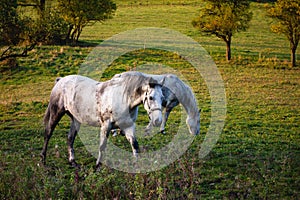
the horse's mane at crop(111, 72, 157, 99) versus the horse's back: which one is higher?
the horse's mane at crop(111, 72, 157, 99)

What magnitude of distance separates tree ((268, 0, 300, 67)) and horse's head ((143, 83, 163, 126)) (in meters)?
23.0

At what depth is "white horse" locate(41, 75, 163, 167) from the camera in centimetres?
775

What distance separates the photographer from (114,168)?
8.52 meters

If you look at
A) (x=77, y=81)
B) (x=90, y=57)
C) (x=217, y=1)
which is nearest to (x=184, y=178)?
(x=77, y=81)

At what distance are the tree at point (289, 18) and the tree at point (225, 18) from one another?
2.27 m

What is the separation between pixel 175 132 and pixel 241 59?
18304 mm

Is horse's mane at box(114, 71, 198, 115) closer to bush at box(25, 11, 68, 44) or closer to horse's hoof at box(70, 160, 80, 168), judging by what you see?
horse's hoof at box(70, 160, 80, 168)

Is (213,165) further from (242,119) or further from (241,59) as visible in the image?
(241,59)

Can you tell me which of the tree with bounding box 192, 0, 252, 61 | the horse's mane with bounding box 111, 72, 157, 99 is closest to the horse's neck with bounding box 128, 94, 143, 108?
the horse's mane with bounding box 111, 72, 157, 99

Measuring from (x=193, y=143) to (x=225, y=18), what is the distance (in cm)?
2008

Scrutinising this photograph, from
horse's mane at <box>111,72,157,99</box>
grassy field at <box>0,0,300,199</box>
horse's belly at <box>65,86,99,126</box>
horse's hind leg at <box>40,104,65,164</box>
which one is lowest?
grassy field at <box>0,0,300,199</box>

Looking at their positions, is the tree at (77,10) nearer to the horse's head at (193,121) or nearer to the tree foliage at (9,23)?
the tree foliage at (9,23)

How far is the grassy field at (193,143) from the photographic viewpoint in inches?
287

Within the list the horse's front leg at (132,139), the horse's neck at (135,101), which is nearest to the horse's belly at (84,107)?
the horse's front leg at (132,139)
